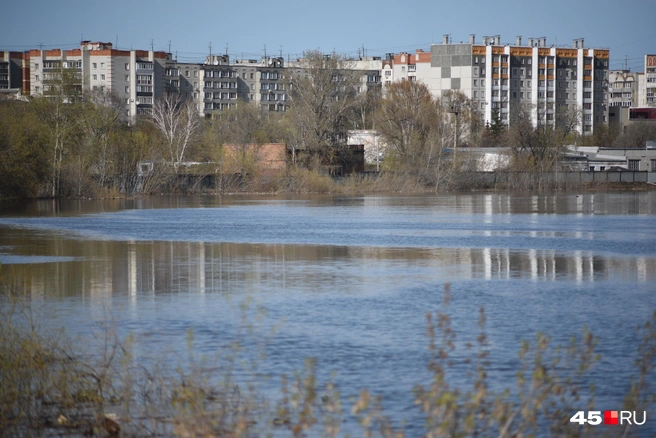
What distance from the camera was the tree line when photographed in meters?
59.2

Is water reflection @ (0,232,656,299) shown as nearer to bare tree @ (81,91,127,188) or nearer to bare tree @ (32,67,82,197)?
bare tree @ (32,67,82,197)

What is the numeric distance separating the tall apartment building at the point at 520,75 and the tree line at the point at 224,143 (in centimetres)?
7705

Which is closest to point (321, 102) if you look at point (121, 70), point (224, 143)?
point (224, 143)

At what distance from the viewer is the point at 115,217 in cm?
3984

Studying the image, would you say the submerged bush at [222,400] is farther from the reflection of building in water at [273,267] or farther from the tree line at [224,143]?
the tree line at [224,143]

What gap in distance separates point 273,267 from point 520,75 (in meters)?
164

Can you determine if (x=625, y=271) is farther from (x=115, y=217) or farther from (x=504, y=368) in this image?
(x=115, y=217)

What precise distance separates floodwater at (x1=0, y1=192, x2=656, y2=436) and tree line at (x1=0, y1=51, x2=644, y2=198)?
89.5ft

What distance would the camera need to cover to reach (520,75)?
176375 millimetres

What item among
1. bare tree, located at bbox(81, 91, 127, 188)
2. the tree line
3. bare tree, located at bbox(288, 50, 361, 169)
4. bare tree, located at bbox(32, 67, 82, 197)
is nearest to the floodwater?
the tree line

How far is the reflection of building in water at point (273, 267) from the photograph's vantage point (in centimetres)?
1694

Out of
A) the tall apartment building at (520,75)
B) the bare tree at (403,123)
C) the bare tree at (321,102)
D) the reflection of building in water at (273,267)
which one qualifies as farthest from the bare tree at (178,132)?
the tall apartment building at (520,75)

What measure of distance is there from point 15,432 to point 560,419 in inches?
180

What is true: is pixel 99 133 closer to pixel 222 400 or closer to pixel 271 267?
pixel 271 267
